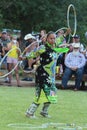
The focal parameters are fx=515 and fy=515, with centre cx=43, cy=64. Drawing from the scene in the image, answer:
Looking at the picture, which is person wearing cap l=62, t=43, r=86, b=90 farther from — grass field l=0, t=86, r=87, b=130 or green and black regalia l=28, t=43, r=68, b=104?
green and black regalia l=28, t=43, r=68, b=104

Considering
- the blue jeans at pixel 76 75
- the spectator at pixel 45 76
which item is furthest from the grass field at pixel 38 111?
the blue jeans at pixel 76 75

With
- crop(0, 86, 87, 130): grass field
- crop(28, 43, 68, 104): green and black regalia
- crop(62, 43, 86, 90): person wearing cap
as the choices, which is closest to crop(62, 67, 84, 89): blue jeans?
crop(62, 43, 86, 90): person wearing cap

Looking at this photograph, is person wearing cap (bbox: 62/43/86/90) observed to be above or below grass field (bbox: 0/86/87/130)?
above

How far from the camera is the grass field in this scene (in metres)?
10.1

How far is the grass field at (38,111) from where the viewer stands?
10.1 meters

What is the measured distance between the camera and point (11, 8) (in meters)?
32.4

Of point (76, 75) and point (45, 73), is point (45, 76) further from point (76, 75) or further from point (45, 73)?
point (76, 75)

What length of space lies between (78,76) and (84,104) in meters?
4.06

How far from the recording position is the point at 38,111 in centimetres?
1210

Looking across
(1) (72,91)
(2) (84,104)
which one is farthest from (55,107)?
(1) (72,91)

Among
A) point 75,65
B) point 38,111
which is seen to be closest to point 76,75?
point 75,65

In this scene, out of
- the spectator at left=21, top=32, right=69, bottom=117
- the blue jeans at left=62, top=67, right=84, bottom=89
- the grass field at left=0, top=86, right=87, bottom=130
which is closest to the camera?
the grass field at left=0, top=86, right=87, bottom=130

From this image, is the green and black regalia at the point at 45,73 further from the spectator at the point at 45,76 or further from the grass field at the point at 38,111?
the grass field at the point at 38,111

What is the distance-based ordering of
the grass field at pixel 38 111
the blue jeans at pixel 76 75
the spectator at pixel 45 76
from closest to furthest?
the grass field at pixel 38 111
the spectator at pixel 45 76
the blue jeans at pixel 76 75
